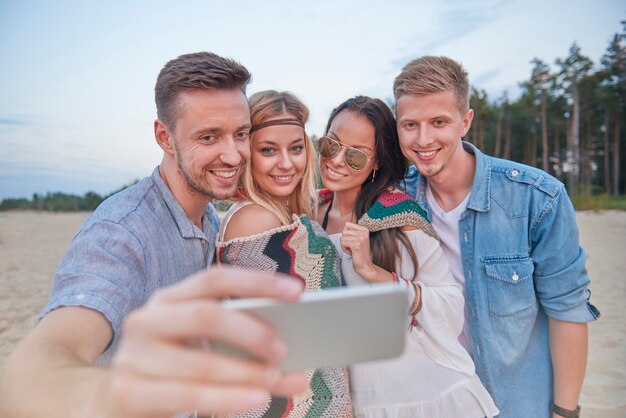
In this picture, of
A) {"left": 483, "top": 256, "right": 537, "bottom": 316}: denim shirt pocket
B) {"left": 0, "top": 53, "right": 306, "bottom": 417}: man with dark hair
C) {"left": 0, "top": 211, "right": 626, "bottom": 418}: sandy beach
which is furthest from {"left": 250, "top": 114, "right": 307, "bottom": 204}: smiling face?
{"left": 0, "top": 211, "right": 626, "bottom": 418}: sandy beach

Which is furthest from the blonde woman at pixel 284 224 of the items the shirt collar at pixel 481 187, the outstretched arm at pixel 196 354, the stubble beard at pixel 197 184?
the outstretched arm at pixel 196 354

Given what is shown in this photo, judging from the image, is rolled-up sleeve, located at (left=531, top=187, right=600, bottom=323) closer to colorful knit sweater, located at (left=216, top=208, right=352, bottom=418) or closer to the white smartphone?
colorful knit sweater, located at (left=216, top=208, right=352, bottom=418)

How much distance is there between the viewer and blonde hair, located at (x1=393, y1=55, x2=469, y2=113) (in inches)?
118

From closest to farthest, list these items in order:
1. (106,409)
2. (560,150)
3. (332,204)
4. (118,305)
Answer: (106,409), (118,305), (332,204), (560,150)

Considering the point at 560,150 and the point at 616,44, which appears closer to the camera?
the point at 616,44

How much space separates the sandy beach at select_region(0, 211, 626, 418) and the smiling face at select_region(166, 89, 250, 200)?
17.0 feet

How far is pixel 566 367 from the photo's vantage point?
115 inches

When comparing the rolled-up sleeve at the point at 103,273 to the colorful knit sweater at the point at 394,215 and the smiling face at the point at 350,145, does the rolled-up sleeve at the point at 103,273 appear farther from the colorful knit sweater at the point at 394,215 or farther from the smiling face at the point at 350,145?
the smiling face at the point at 350,145

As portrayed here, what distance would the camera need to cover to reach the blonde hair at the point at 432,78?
3.01 m

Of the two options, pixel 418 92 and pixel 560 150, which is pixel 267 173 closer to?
pixel 418 92

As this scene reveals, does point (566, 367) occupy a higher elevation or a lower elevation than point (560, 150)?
lower

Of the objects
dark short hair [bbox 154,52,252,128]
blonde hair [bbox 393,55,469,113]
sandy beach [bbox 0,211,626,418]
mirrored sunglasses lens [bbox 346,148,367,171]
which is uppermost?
blonde hair [bbox 393,55,469,113]

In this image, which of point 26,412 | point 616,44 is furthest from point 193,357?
point 616,44

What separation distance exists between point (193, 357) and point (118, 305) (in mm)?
1094
